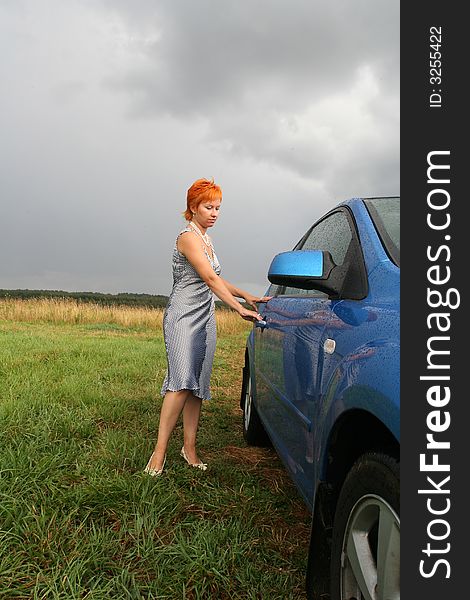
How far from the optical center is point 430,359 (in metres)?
1.41

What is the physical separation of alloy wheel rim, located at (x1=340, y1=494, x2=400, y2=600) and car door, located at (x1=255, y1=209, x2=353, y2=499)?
506mm

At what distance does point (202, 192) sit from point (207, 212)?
0.42 ft

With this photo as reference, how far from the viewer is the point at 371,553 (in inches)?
64.7

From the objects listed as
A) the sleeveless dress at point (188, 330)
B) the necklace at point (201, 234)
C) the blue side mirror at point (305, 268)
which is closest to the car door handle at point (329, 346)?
the blue side mirror at point (305, 268)

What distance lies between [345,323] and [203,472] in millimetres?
2029

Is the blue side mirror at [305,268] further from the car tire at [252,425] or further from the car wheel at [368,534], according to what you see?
the car tire at [252,425]

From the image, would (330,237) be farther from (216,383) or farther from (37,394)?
(216,383)

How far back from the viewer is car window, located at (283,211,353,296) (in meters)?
2.54

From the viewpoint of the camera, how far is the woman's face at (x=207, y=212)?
370 cm

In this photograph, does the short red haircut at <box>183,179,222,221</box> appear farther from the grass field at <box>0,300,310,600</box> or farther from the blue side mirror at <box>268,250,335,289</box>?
the grass field at <box>0,300,310,600</box>

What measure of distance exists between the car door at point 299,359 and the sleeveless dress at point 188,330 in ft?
1.25


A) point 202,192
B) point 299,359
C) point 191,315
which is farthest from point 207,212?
point 299,359

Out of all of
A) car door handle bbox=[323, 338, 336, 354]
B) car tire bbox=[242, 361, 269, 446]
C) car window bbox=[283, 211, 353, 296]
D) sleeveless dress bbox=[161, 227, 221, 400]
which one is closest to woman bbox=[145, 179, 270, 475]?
sleeveless dress bbox=[161, 227, 221, 400]

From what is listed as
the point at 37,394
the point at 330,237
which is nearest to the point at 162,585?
the point at 330,237
